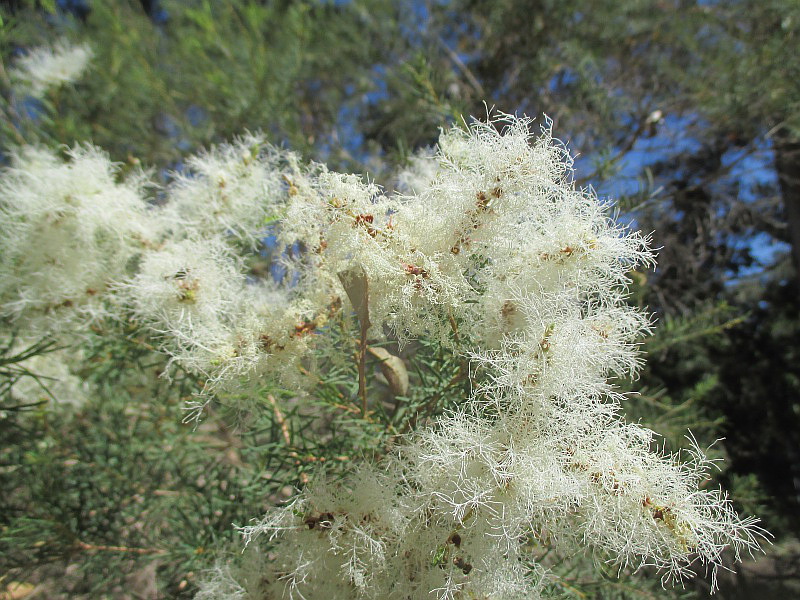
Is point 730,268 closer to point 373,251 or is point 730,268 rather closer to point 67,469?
point 373,251

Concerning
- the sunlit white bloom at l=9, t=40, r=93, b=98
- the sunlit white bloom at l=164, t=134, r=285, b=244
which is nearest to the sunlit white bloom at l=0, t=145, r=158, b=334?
the sunlit white bloom at l=164, t=134, r=285, b=244

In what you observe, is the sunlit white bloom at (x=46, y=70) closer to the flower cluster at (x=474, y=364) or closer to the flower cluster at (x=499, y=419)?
the flower cluster at (x=474, y=364)

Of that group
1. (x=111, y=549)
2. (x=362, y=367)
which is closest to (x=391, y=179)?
(x=362, y=367)

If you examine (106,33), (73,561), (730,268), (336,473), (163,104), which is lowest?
(73,561)

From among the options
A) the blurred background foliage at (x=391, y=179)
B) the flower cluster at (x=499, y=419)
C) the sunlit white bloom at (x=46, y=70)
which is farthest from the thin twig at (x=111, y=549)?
the sunlit white bloom at (x=46, y=70)

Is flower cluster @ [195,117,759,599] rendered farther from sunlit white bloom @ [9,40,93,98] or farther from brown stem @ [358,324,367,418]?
sunlit white bloom @ [9,40,93,98]

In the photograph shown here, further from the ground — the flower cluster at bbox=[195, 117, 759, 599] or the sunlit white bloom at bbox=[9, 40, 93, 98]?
the sunlit white bloom at bbox=[9, 40, 93, 98]

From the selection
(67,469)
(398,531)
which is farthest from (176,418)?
(398,531)

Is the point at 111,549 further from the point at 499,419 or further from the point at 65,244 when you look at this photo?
the point at 499,419
